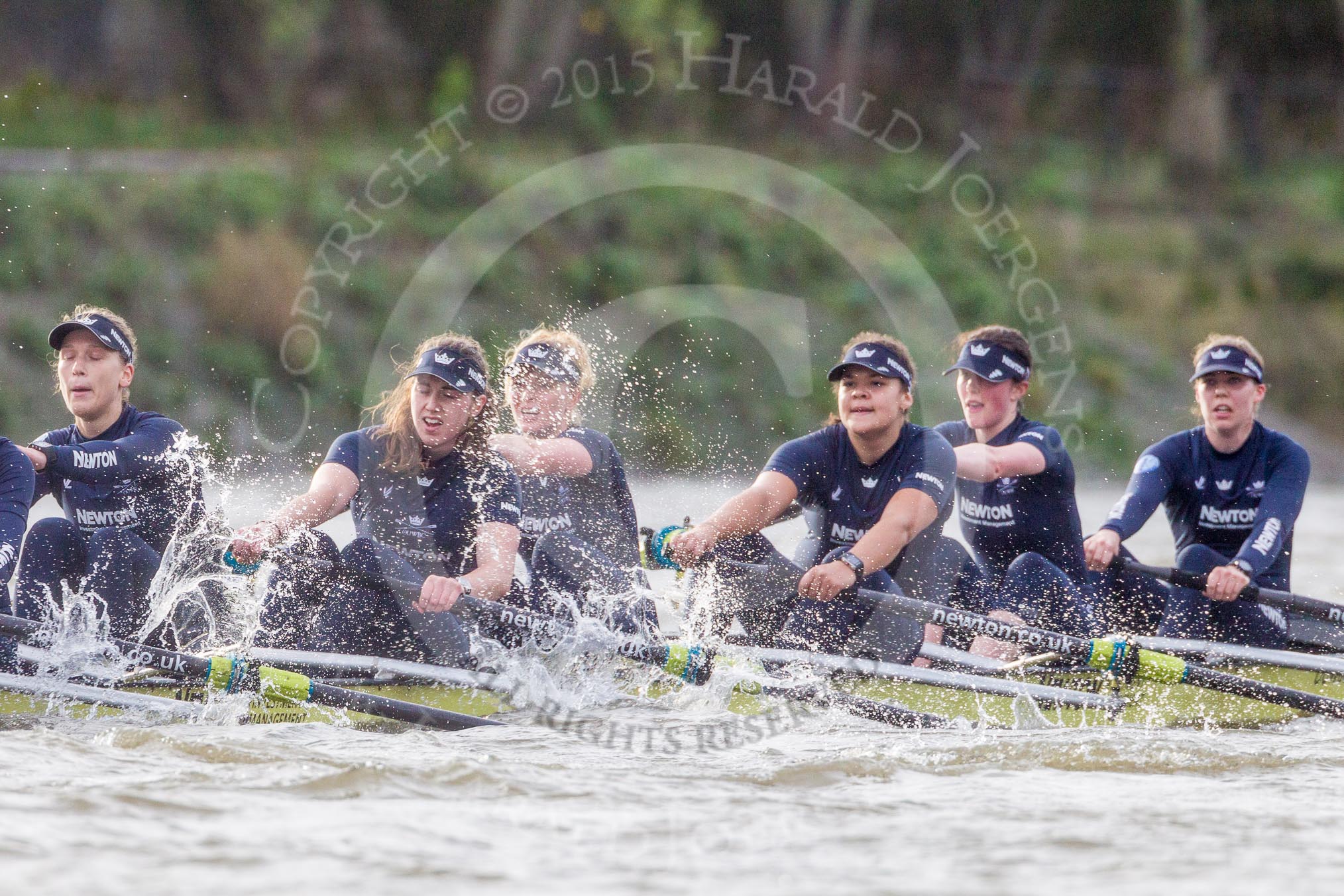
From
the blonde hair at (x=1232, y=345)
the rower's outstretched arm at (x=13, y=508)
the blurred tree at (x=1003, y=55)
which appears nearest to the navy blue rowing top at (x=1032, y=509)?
the blonde hair at (x=1232, y=345)

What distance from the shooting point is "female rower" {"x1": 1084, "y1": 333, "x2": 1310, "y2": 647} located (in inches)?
246

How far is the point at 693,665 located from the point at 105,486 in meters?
2.04

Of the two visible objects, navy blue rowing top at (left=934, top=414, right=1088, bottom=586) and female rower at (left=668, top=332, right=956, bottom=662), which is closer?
female rower at (left=668, top=332, right=956, bottom=662)

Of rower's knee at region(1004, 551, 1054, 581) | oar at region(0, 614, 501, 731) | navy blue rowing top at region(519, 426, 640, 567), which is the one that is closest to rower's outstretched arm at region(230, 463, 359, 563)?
oar at region(0, 614, 501, 731)

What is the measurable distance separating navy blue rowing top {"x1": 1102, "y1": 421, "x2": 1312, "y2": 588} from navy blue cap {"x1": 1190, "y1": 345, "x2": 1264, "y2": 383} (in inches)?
9.4

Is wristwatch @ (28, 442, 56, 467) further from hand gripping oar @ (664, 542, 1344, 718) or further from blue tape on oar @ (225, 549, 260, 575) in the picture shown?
hand gripping oar @ (664, 542, 1344, 718)

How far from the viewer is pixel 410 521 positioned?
5.43 m

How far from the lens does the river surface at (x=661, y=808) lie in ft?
12.7

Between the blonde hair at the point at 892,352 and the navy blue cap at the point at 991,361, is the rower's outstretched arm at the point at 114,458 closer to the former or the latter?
the blonde hair at the point at 892,352

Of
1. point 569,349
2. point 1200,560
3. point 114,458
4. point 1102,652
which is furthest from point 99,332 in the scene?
point 1200,560

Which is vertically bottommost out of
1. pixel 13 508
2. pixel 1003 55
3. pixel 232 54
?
pixel 13 508

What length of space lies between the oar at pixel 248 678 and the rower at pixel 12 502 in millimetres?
251

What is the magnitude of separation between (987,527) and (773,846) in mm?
2375

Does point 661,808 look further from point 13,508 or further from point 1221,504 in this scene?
point 1221,504
